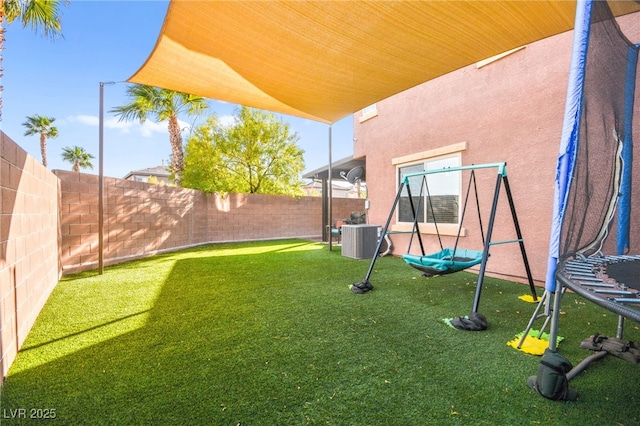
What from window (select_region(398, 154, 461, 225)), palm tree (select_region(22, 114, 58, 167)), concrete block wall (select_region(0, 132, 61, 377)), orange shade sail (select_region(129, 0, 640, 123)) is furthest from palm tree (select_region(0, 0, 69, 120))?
palm tree (select_region(22, 114, 58, 167))

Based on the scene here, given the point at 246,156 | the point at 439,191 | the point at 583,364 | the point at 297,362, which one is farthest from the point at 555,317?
the point at 246,156

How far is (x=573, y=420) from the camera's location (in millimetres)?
1311

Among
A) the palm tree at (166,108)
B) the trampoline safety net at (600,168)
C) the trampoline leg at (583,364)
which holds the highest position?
the palm tree at (166,108)

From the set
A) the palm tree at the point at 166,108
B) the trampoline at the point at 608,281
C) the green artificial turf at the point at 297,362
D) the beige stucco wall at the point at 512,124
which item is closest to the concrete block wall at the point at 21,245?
the green artificial turf at the point at 297,362

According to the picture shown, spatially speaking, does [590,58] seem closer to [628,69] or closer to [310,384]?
[628,69]

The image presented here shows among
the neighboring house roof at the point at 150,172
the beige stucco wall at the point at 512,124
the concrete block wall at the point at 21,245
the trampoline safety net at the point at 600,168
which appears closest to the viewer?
the trampoline safety net at the point at 600,168

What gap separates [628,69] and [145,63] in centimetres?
419

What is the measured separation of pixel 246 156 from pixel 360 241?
5.96 m

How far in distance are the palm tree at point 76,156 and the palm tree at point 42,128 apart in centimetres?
278

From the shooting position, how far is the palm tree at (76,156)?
22344 millimetres

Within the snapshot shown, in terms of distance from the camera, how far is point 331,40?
2297mm

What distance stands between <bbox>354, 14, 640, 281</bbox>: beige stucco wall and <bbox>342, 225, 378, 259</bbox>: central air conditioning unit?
42.9 inches

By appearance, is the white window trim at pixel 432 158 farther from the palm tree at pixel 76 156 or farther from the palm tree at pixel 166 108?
the palm tree at pixel 76 156

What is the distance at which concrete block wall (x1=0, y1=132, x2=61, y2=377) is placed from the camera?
5.81 feet
